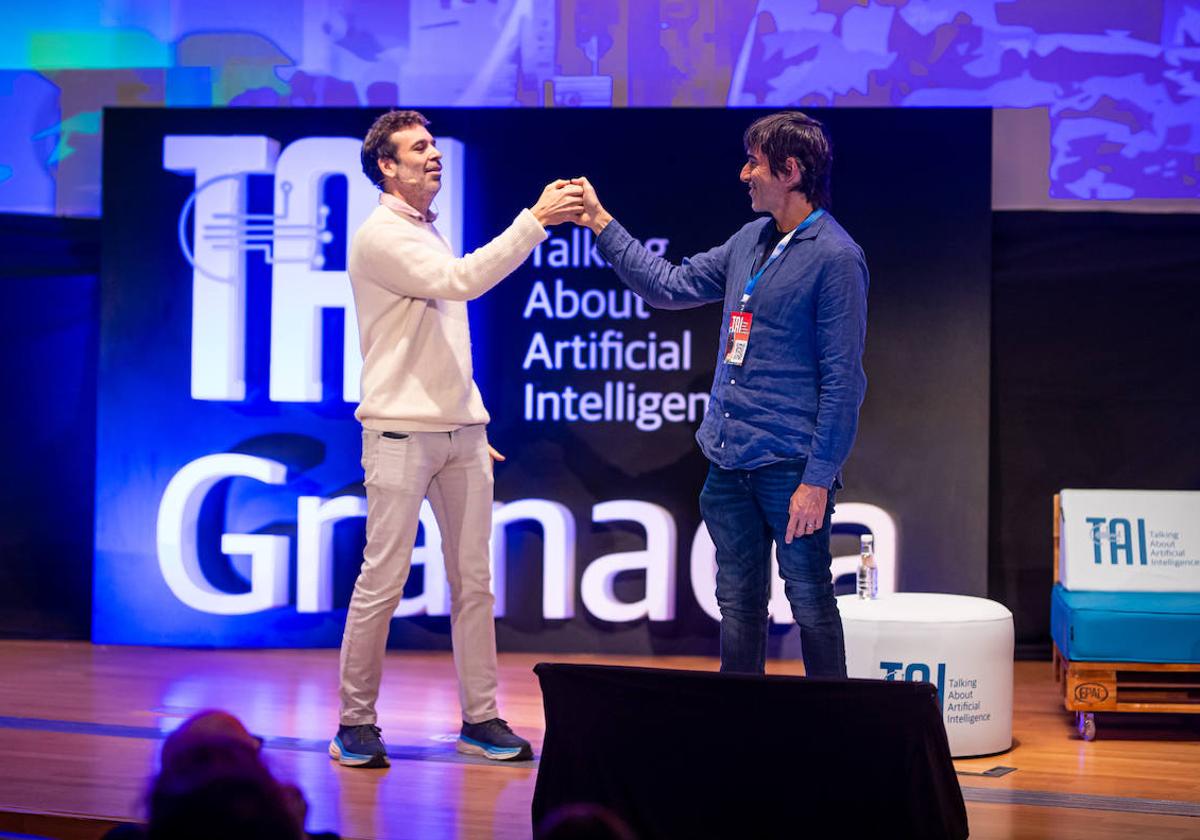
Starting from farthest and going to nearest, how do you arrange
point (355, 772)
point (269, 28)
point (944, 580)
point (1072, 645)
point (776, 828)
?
point (269, 28)
point (944, 580)
point (1072, 645)
point (355, 772)
point (776, 828)

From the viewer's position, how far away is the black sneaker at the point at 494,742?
358 centimetres

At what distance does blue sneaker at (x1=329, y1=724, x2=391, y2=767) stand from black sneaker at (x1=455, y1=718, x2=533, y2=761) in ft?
0.75

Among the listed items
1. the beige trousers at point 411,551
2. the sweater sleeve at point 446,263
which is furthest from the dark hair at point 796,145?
the beige trousers at point 411,551

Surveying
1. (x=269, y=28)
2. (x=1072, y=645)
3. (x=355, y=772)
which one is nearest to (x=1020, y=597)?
(x=1072, y=645)

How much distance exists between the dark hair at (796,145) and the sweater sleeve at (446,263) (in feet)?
1.98

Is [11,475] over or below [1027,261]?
below

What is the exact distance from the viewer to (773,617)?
525cm

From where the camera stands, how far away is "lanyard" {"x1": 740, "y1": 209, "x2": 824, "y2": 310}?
10.5ft

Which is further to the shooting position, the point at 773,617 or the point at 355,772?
the point at 773,617

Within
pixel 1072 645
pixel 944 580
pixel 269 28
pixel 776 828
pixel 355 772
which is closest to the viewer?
pixel 776 828

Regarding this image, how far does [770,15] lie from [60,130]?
3.00 m

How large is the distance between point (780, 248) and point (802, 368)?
0.95ft

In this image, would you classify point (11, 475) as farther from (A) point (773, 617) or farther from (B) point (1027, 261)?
(B) point (1027, 261)

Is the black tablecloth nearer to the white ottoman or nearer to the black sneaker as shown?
the black sneaker
